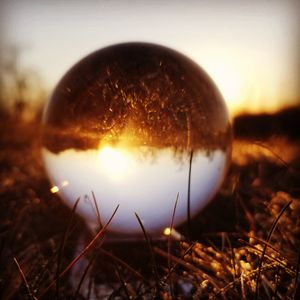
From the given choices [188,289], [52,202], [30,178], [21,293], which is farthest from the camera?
[30,178]

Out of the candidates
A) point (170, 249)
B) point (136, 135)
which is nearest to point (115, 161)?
point (136, 135)

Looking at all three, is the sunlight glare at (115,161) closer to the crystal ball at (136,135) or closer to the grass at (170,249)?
the crystal ball at (136,135)

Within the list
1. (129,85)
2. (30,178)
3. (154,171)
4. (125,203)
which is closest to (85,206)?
(125,203)

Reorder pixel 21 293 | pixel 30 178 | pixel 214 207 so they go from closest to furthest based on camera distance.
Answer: pixel 21 293 → pixel 214 207 → pixel 30 178

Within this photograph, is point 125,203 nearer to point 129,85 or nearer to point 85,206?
point 85,206

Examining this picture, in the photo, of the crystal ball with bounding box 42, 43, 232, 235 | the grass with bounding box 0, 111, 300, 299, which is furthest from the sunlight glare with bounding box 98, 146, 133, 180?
the grass with bounding box 0, 111, 300, 299

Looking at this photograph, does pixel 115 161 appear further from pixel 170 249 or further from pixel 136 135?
pixel 170 249
